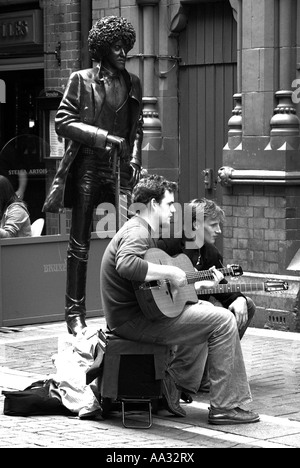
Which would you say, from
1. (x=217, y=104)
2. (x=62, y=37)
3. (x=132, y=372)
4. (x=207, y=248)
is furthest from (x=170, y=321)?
(x=62, y=37)

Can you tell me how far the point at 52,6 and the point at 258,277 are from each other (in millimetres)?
5584

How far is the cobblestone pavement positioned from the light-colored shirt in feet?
7.56

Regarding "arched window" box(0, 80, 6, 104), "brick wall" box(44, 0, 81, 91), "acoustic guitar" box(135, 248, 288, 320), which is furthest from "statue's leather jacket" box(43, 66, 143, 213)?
"arched window" box(0, 80, 6, 104)

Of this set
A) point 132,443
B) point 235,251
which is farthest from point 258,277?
point 132,443

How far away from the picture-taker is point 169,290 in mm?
7828

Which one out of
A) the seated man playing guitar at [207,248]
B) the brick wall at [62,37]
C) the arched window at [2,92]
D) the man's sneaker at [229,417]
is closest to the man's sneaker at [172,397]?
the man's sneaker at [229,417]

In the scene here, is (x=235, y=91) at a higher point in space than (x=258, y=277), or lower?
higher

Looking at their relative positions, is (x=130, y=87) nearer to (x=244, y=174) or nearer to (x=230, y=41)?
(x=244, y=174)

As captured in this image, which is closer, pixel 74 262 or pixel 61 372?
pixel 61 372

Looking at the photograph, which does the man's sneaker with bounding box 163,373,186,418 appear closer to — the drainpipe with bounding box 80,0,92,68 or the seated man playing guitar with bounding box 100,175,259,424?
the seated man playing guitar with bounding box 100,175,259,424

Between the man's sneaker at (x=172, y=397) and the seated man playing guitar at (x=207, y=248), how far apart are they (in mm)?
635

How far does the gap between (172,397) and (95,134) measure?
8.47 ft

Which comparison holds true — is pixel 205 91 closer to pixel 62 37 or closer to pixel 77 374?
pixel 62 37

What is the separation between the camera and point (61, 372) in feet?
27.3
